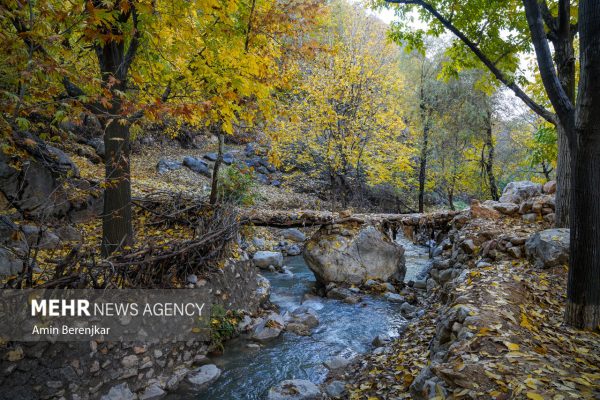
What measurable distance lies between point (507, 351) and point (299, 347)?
11.5ft

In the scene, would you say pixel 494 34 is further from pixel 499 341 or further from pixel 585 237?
pixel 499 341

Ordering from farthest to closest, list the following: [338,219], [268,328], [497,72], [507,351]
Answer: [338,219]
[268,328]
[497,72]
[507,351]

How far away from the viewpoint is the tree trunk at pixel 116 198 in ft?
16.9

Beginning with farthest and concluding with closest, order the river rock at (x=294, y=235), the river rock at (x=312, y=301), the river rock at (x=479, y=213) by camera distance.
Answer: the river rock at (x=294, y=235) < the river rock at (x=479, y=213) < the river rock at (x=312, y=301)

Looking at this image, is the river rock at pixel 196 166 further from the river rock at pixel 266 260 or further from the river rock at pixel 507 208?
the river rock at pixel 507 208

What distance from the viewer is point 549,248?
5203 mm

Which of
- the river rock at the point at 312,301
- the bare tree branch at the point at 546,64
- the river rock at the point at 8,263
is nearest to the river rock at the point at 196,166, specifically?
the river rock at the point at 312,301

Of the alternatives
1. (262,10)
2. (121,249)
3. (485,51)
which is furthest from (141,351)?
(485,51)

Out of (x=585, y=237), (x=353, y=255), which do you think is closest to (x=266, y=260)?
(x=353, y=255)

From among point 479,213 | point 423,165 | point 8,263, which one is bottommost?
point 8,263

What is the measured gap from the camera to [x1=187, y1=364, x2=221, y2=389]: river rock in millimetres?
4585

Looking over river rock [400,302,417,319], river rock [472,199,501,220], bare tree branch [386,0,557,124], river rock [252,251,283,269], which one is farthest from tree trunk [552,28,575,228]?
river rock [252,251,283,269]

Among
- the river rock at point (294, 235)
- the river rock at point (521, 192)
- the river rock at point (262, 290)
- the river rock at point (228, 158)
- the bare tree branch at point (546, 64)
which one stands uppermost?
the river rock at point (228, 158)

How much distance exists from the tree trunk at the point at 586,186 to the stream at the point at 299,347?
10.4ft
